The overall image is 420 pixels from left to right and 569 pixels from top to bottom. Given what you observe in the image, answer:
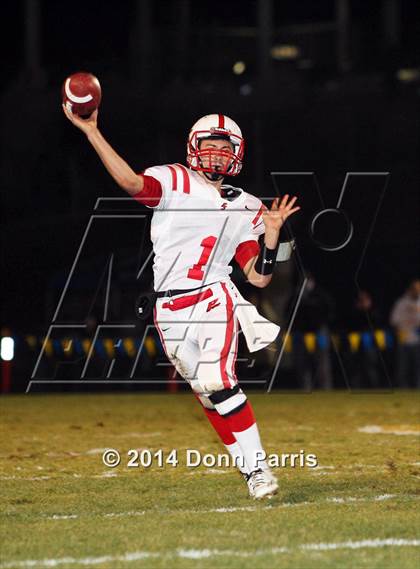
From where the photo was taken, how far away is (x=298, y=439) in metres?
10.4

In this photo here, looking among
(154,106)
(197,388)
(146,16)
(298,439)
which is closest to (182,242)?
(197,388)

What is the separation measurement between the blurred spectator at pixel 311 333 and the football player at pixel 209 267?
10577 millimetres

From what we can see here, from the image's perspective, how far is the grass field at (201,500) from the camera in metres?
5.34

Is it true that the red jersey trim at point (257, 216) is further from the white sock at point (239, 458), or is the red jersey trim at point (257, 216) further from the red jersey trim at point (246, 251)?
the white sock at point (239, 458)

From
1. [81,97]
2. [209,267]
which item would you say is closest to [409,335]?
[209,267]

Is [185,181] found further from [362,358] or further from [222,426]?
[362,358]

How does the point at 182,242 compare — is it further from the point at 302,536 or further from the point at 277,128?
the point at 277,128

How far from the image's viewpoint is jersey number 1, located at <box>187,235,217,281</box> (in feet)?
23.9

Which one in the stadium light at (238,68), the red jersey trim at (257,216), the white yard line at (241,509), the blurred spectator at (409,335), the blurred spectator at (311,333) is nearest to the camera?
the white yard line at (241,509)

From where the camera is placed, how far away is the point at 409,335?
18.0 metres

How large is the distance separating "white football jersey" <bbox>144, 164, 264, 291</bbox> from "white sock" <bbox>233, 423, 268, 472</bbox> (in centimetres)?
95

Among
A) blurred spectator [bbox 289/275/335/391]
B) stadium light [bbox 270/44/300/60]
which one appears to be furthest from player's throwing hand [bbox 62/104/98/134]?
stadium light [bbox 270/44/300/60]

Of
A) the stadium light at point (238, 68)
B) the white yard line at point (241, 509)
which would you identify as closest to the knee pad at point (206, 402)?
the white yard line at point (241, 509)

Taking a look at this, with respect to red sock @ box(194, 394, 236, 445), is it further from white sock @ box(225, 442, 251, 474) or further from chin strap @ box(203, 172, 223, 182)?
chin strap @ box(203, 172, 223, 182)
